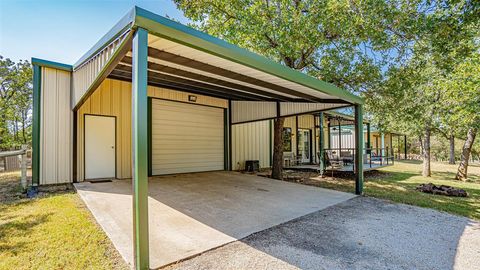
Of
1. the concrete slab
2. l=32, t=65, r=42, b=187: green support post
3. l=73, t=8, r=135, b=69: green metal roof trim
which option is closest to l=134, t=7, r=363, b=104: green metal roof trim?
l=73, t=8, r=135, b=69: green metal roof trim

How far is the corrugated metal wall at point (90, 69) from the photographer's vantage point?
3.27m

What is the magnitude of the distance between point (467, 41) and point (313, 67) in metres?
4.01

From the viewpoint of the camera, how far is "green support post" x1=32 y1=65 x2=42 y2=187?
19.0ft

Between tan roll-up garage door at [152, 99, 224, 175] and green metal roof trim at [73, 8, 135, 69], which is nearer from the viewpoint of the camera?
green metal roof trim at [73, 8, 135, 69]

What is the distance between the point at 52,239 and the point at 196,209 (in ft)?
6.80

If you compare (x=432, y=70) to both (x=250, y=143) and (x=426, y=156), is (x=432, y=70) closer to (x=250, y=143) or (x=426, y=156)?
(x=426, y=156)

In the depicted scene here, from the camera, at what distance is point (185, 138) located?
349 inches

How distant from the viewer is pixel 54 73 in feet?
20.4

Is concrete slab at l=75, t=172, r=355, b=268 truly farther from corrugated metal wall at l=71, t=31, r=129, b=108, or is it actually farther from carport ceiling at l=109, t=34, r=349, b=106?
carport ceiling at l=109, t=34, r=349, b=106

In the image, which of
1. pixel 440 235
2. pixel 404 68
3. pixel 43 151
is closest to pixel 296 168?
pixel 404 68

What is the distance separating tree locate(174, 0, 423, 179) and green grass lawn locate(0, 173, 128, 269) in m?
6.07

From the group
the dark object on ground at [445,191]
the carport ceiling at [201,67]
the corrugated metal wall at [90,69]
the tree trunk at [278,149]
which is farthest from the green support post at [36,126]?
the dark object on ground at [445,191]

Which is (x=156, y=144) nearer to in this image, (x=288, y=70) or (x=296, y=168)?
(x=288, y=70)

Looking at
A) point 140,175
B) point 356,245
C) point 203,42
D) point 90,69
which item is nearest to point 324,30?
point 203,42
